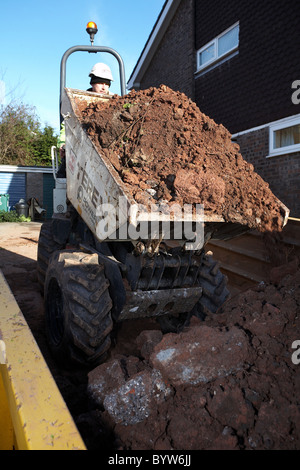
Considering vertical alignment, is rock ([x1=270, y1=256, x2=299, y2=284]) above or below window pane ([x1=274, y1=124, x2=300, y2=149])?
below

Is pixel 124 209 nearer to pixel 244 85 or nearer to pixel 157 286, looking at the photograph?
pixel 157 286

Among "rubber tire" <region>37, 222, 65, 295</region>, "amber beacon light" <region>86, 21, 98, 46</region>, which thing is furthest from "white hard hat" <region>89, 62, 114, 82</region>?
"rubber tire" <region>37, 222, 65, 295</region>

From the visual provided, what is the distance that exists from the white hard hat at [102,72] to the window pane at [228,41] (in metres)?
6.53

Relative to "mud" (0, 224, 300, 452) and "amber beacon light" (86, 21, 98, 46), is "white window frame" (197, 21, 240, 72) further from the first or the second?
"mud" (0, 224, 300, 452)

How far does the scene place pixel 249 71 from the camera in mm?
9727

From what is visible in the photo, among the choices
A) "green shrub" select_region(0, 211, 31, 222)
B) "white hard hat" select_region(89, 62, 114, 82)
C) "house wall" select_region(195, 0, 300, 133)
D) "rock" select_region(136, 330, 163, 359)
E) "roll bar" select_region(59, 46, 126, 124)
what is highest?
"house wall" select_region(195, 0, 300, 133)

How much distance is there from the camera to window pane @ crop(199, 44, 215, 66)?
37.2ft

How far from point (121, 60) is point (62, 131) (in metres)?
1.94

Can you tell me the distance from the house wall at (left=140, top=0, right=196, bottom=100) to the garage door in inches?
412

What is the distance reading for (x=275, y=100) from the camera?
8.91 meters

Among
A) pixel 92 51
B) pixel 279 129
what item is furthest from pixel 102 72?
pixel 279 129

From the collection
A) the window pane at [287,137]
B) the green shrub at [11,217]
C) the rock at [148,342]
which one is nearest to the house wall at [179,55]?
the window pane at [287,137]
